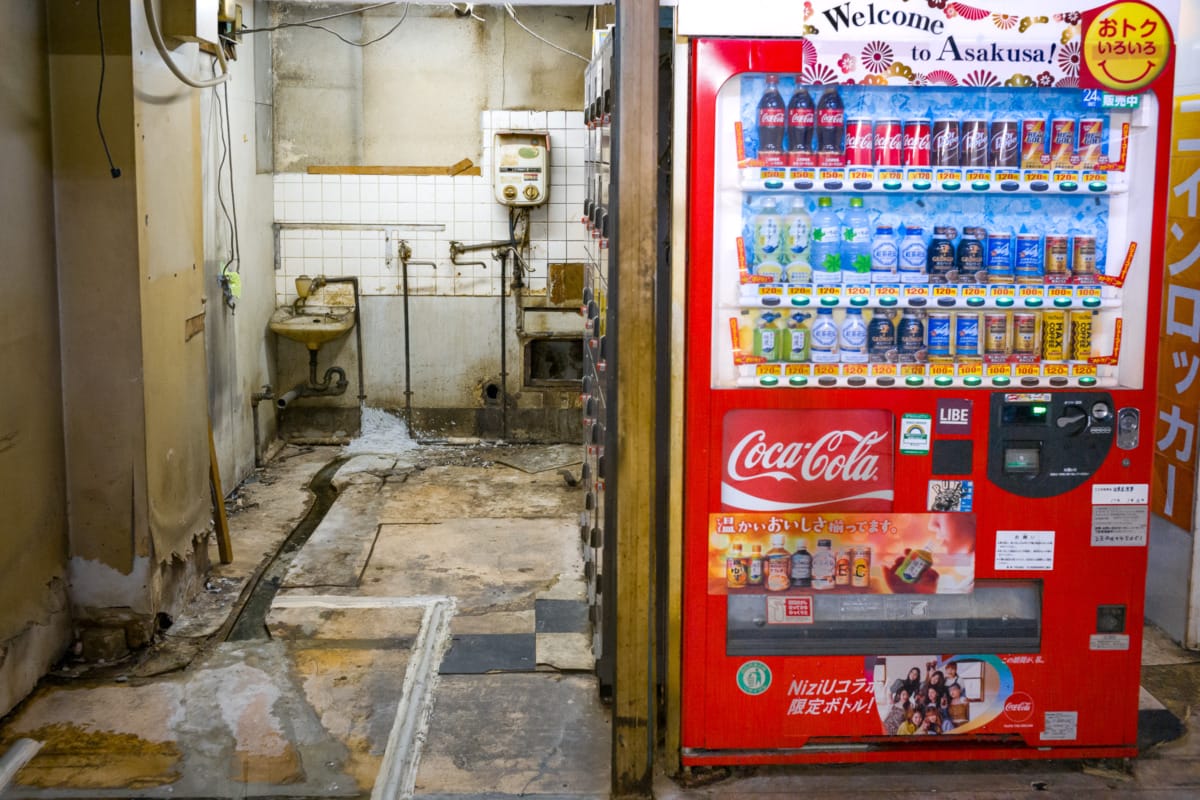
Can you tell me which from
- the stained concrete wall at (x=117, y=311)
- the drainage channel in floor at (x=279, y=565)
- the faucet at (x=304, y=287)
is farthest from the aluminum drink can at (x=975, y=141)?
the faucet at (x=304, y=287)

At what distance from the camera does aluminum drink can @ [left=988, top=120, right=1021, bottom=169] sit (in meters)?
3.60

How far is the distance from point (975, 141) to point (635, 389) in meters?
1.28

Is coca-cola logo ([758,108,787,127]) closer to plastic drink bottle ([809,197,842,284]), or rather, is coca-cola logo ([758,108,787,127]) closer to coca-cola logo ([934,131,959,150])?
plastic drink bottle ([809,197,842,284])

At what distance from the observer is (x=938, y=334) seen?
12.1 feet

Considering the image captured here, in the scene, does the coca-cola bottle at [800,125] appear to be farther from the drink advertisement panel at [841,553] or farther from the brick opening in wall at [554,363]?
the brick opening in wall at [554,363]

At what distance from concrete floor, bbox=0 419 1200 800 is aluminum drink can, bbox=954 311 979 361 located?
137cm

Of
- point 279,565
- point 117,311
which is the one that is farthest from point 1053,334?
point 279,565

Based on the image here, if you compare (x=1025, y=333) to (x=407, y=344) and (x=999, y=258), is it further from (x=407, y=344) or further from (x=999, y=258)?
(x=407, y=344)

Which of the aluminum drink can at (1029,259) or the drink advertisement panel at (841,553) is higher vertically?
the aluminum drink can at (1029,259)

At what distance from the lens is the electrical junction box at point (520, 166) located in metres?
8.01

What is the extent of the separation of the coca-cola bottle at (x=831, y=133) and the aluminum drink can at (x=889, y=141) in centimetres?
11

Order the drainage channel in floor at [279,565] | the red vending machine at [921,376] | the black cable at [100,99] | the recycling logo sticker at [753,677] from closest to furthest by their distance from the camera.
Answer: the red vending machine at [921,376] → the recycling logo sticker at [753,677] → the black cable at [100,99] → the drainage channel in floor at [279,565]

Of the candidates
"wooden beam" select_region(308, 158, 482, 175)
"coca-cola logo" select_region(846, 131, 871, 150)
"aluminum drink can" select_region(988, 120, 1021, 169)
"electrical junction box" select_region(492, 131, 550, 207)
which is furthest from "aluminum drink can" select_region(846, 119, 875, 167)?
"wooden beam" select_region(308, 158, 482, 175)

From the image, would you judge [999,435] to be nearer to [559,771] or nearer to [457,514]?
[559,771]
